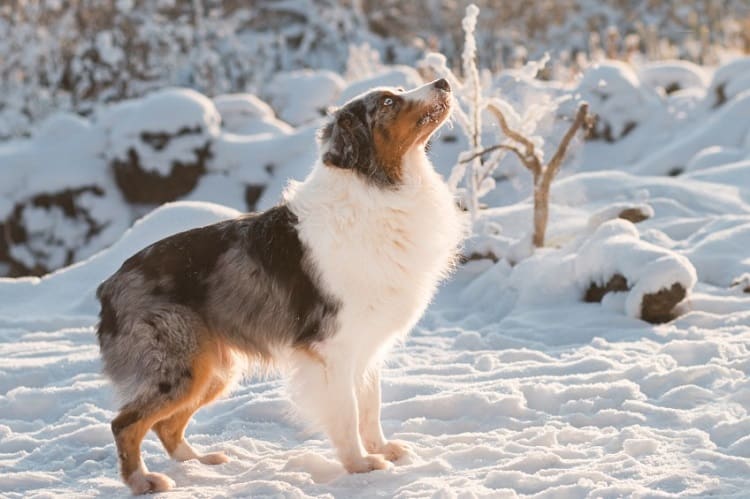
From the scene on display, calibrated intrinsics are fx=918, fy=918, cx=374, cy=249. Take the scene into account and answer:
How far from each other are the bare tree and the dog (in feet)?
10.7

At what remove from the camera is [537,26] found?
30.4 m

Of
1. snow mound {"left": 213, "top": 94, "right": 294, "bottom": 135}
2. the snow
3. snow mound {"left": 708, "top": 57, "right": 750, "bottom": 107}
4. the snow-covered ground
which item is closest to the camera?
the snow-covered ground

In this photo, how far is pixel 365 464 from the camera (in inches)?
168

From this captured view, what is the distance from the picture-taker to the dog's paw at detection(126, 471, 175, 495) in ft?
13.6

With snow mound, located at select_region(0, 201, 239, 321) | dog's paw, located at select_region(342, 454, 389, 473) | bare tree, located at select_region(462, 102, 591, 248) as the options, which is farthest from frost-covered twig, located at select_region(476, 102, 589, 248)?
dog's paw, located at select_region(342, 454, 389, 473)

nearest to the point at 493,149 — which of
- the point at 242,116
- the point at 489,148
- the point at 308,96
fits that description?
the point at 489,148

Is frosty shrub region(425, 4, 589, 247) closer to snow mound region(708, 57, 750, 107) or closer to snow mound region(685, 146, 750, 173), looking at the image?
snow mound region(685, 146, 750, 173)

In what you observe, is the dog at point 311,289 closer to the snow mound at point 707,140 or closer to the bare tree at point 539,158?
the bare tree at point 539,158

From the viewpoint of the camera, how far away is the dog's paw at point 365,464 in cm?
426

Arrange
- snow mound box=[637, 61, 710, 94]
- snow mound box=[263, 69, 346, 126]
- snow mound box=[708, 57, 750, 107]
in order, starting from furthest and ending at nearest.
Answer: snow mound box=[263, 69, 346, 126], snow mound box=[637, 61, 710, 94], snow mound box=[708, 57, 750, 107]

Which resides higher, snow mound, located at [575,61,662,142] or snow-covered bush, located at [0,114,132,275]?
snow mound, located at [575,61,662,142]

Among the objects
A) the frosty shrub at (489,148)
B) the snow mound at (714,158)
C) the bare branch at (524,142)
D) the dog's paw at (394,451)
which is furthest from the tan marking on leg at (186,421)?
the snow mound at (714,158)

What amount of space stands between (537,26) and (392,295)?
27.7m

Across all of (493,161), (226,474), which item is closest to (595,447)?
(226,474)
